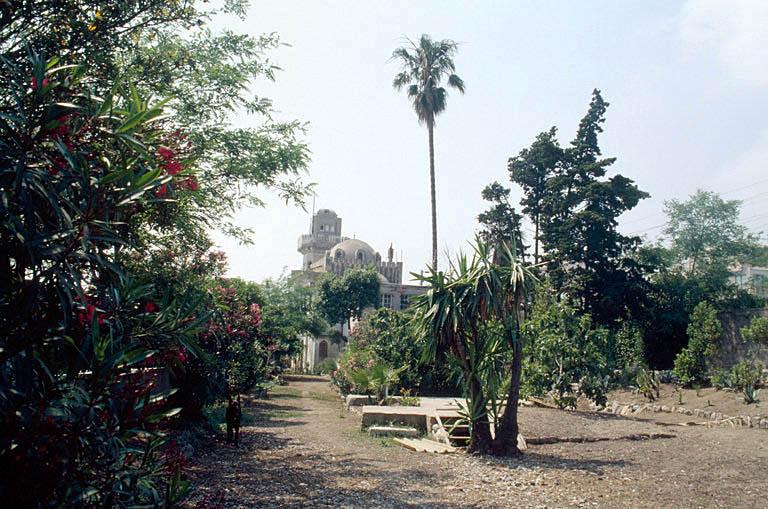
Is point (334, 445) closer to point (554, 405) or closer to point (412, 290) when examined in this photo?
point (554, 405)

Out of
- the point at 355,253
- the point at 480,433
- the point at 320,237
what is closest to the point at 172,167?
the point at 480,433

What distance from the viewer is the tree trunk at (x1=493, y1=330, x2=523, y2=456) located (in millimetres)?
9047

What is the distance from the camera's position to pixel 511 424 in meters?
9.11

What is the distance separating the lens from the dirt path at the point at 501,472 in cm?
640

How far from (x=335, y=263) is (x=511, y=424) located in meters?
42.2

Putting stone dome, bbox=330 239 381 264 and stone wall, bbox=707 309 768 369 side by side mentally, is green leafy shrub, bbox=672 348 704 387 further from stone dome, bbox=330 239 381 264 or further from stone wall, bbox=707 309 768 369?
stone dome, bbox=330 239 381 264

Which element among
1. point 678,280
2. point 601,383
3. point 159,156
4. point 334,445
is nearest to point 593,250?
point 678,280

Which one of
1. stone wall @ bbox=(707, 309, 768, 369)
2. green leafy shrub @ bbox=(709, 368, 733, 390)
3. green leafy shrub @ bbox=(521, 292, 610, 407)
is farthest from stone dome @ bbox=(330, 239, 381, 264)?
green leafy shrub @ bbox=(709, 368, 733, 390)

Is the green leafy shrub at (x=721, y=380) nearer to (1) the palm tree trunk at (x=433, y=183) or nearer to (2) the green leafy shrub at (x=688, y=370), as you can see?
(2) the green leafy shrub at (x=688, y=370)

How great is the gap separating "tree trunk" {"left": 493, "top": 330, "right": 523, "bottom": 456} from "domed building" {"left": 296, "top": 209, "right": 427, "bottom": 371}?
33899mm

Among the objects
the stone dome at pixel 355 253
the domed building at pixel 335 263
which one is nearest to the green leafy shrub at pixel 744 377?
the domed building at pixel 335 263

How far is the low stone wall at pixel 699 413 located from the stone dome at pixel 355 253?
118 ft

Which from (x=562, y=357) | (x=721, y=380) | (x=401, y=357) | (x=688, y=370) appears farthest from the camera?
(x=688, y=370)

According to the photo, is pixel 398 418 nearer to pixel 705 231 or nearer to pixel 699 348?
pixel 699 348
